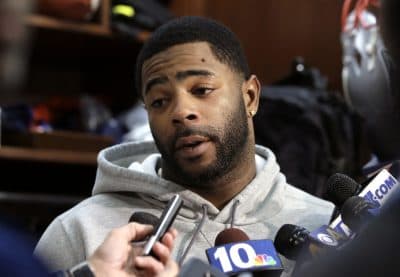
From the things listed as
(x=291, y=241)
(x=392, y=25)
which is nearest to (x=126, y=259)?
(x=291, y=241)

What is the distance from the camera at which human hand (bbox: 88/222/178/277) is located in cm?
145

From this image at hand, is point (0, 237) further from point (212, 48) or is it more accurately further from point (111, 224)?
point (212, 48)

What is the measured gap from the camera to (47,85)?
3.71 m

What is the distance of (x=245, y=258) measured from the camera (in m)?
1.62

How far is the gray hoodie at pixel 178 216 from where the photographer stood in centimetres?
195

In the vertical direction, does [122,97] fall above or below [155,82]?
below

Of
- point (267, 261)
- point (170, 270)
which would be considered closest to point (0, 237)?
point (170, 270)

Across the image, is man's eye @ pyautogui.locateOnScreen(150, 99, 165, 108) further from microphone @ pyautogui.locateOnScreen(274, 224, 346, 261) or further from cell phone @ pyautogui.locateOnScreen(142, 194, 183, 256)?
cell phone @ pyautogui.locateOnScreen(142, 194, 183, 256)

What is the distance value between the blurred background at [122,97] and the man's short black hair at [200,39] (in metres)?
0.72

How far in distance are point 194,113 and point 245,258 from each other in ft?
1.52

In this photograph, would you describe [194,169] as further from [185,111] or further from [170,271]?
[170,271]

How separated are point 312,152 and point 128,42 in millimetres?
947

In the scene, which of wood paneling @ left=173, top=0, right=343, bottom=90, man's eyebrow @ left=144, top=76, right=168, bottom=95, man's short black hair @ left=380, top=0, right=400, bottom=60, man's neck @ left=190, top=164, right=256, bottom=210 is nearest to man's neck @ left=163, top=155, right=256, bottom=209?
man's neck @ left=190, top=164, right=256, bottom=210

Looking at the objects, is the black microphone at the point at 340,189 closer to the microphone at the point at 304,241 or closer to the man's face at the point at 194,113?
the microphone at the point at 304,241
